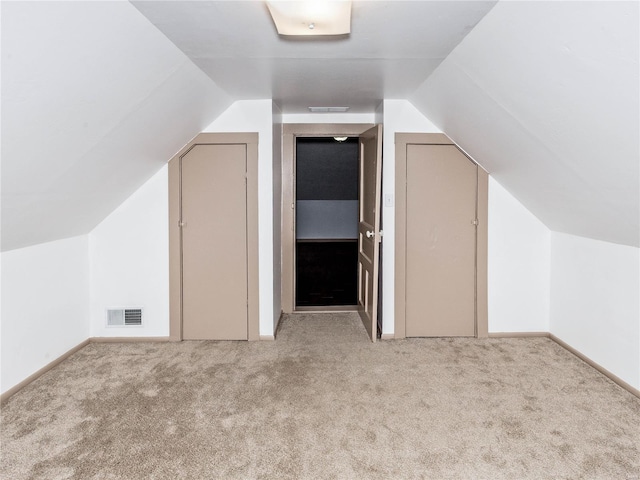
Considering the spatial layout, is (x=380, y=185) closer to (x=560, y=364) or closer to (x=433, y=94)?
(x=433, y=94)

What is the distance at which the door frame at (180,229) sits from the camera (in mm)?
3838

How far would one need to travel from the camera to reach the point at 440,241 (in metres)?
3.96

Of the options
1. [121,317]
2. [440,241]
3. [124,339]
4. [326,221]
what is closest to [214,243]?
[121,317]

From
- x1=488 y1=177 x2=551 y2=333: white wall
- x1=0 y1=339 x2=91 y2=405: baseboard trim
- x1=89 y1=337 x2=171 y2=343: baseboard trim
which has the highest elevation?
x1=488 y1=177 x2=551 y2=333: white wall

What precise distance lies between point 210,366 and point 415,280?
6.22 feet

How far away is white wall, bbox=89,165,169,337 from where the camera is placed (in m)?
3.84

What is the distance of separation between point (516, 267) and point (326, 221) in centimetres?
522

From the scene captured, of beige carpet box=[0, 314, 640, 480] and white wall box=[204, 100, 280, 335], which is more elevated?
white wall box=[204, 100, 280, 335]

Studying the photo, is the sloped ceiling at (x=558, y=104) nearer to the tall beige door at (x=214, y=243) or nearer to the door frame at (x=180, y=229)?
the door frame at (x=180, y=229)

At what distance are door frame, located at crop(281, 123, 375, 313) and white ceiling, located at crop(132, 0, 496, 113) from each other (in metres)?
0.80

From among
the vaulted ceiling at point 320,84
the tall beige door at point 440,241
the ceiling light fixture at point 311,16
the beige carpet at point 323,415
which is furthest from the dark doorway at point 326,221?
the ceiling light fixture at point 311,16

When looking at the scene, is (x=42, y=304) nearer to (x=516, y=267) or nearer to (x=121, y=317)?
(x=121, y=317)

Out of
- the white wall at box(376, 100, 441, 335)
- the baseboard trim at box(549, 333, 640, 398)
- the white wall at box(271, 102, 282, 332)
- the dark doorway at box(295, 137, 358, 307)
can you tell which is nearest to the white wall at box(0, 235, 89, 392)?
the white wall at box(271, 102, 282, 332)

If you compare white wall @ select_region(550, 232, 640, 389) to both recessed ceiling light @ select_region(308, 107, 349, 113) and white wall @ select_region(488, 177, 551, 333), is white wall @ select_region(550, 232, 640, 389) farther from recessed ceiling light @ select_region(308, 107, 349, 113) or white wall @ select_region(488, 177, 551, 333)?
recessed ceiling light @ select_region(308, 107, 349, 113)
